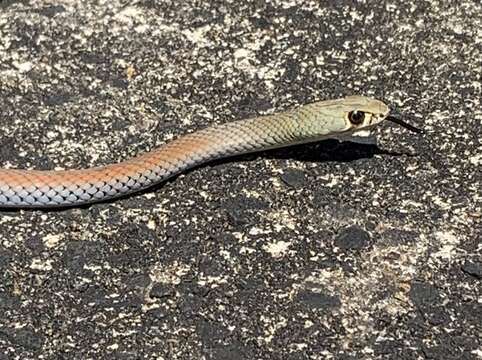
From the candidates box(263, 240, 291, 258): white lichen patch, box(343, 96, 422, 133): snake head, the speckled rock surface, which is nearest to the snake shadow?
the speckled rock surface

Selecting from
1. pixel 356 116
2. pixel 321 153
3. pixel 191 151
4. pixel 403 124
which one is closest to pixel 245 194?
pixel 191 151

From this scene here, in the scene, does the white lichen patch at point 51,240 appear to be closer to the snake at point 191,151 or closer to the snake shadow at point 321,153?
the snake at point 191,151

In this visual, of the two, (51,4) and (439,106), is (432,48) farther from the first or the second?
(51,4)

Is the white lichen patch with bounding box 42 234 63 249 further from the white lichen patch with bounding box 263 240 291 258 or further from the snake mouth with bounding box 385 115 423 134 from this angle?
the snake mouth with bounding box 385 115 423 134

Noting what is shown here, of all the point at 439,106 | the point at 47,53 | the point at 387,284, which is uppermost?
the point at 47,53

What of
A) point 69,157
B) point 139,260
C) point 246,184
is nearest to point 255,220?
point 246,184

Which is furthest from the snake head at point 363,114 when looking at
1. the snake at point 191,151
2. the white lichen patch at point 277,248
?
the white lichen patch at point 277,248
